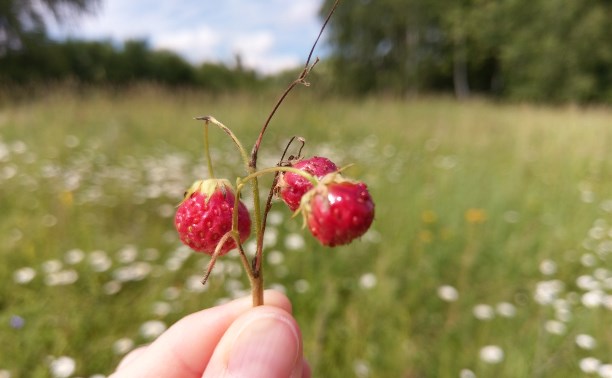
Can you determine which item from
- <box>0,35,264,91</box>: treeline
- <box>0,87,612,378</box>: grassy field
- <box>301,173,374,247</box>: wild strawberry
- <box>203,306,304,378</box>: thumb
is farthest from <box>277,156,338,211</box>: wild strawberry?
<box>0,35,264,91</box>: treeline

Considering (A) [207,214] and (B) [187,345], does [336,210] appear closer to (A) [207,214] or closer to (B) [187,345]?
(A) [207,214]

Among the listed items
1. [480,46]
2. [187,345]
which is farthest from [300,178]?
[480,46]

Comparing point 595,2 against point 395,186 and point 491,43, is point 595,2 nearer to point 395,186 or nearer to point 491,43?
point 491,43

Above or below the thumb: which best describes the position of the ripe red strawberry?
above

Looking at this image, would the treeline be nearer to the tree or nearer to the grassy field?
the tree

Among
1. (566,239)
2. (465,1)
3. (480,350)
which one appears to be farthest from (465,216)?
(465,1)

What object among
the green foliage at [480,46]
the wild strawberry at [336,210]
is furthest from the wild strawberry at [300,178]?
the green foliage at [480,46]
